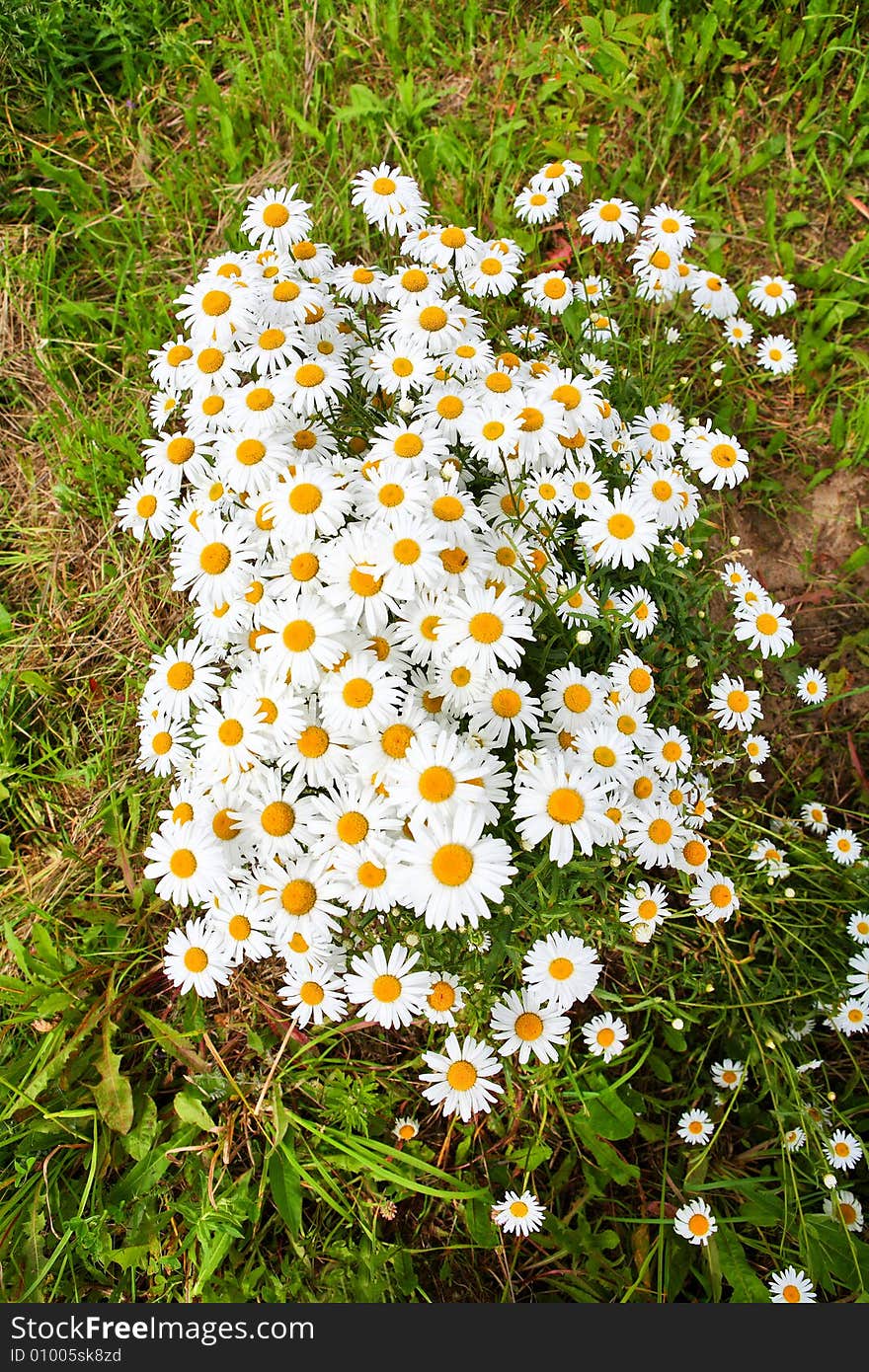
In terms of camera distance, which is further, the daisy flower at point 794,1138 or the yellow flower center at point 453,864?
the daisy flower at point 794,1138

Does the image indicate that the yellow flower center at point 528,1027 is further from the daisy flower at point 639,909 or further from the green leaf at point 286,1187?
the green leaf at point 286,1187

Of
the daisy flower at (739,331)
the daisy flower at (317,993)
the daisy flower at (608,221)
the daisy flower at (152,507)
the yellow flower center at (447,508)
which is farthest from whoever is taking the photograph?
the daisy flower at (739,331)

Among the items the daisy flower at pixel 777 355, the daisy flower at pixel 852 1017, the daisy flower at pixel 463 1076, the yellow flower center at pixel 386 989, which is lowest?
the daisy flower at pixel 463 1076

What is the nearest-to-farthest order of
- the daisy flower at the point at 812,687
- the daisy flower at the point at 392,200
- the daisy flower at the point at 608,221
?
the daisy flower at the point at 392,200
the daisy flower at the point at 608,221
the daisy flower at the point at 812,687

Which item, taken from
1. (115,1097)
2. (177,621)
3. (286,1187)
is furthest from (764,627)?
(115,1097)

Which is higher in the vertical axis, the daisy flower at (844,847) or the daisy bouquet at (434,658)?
the daisy bouquet at (434,658)

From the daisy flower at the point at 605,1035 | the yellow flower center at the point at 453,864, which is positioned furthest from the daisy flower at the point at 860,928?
the yellow flower center at the point at 453,864

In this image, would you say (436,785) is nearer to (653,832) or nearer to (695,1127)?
(653,832)
